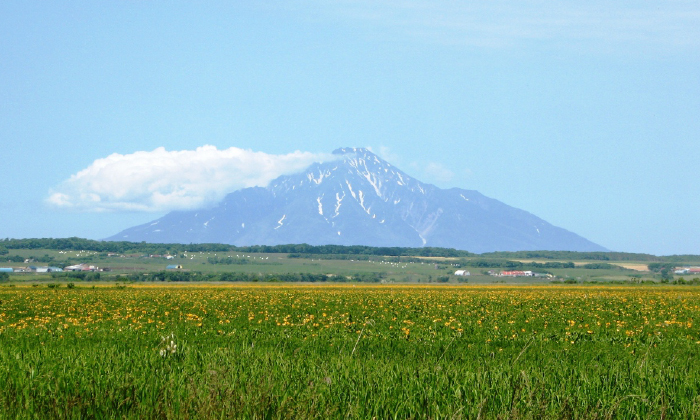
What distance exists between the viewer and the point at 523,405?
6625mm

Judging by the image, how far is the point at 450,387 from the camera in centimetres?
750

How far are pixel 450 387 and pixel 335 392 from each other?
57.5 inches

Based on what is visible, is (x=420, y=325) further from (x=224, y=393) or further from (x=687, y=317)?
(x=224, y=393)

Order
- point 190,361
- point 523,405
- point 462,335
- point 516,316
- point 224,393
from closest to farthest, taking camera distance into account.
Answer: point 224,393
point 523,405
point 190,361
point 462,335
point 516,316

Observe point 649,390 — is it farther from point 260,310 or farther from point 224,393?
point 260,310

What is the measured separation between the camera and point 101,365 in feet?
27.5

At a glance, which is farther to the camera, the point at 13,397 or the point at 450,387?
the point at 450,387

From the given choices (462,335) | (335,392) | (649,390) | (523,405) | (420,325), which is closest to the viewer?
(523,405)

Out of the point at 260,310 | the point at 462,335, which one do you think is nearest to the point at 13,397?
the point at 462,335

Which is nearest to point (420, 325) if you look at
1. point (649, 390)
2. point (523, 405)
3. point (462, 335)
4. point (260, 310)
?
point (462, 335)

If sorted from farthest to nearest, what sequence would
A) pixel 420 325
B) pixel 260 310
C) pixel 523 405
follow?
pixel 260 310 < pixel 420 325 < pixel 523 405

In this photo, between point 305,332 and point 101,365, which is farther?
point 305,332

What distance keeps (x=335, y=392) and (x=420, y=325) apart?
46.3 feet

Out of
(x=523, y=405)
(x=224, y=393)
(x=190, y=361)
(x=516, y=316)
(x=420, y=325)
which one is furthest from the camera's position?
(x=516, y=316)
